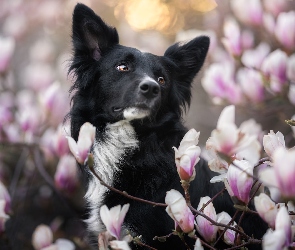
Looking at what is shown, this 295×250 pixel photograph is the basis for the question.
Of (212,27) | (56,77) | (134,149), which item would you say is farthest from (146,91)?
(212,27)

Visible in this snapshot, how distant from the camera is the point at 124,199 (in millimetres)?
2867

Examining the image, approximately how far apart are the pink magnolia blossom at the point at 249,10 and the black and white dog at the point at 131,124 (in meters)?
1.19

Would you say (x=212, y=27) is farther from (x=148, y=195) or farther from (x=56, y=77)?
(x=148, y=195)

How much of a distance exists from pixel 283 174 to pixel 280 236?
0.27 metres

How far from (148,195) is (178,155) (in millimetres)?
874

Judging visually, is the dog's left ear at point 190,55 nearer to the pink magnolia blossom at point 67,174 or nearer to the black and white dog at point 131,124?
the black and white dog at point 131,124

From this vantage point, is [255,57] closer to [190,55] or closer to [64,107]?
[190,55]

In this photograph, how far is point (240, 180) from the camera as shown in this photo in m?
1.99

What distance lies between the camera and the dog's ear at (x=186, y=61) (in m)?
3.43

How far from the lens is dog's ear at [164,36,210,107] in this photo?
343 cm

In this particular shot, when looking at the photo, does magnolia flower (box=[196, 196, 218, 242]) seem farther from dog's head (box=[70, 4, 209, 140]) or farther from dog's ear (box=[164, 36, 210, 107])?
dog's ear (box=[164, 36, 210, 107])

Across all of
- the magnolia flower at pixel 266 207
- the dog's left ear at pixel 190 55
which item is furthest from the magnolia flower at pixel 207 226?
the dog's left ear at pixel 190 55

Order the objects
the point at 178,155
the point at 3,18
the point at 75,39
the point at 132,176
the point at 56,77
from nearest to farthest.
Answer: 1. the point at 178,155
2. the point at 132,176
3. the point at 75,39
4. the point at 56,77
5. the point at 3,18

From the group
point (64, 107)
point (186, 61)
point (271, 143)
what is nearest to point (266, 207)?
point (271, 143)
